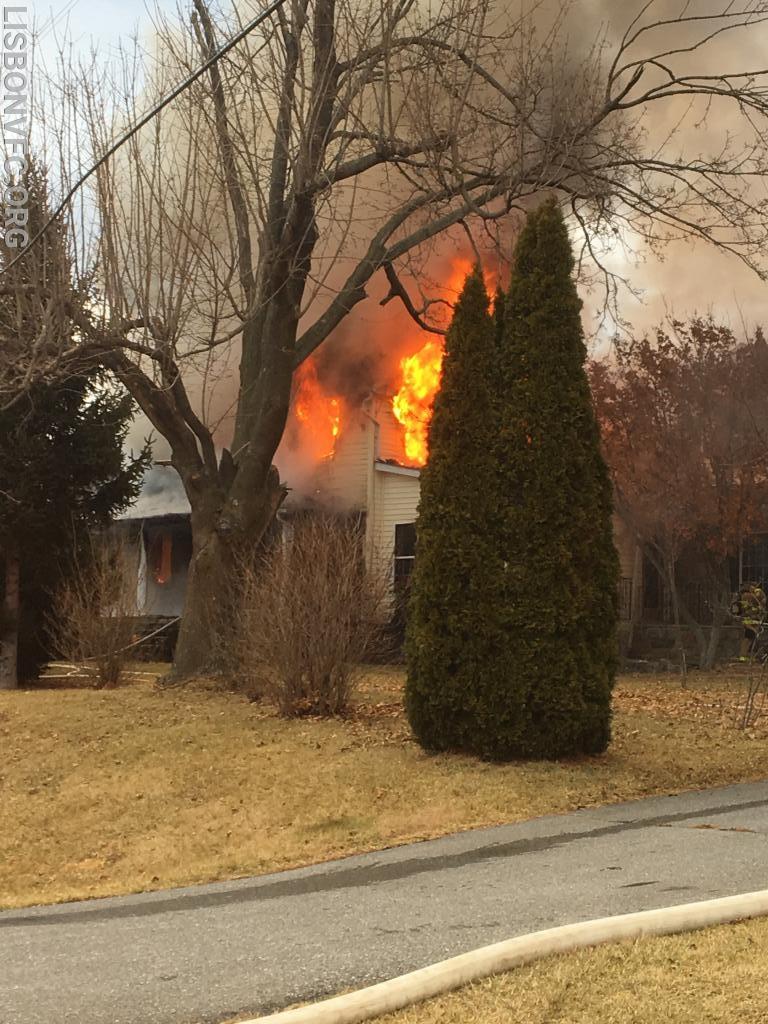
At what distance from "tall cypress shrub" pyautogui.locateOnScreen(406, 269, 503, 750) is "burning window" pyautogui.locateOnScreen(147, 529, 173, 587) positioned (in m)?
18.8

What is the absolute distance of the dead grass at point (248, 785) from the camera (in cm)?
849

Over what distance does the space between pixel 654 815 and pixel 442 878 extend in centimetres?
231

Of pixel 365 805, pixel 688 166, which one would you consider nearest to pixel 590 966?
pixel 365 805

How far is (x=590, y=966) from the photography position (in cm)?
438

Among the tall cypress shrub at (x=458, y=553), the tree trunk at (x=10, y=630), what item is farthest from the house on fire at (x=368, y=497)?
the tall cypress shrub at (x=458, y=553)

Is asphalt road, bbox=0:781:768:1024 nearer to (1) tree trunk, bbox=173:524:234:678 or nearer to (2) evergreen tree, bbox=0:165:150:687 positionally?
(1) tree trunk, bbox=173:524:234:678

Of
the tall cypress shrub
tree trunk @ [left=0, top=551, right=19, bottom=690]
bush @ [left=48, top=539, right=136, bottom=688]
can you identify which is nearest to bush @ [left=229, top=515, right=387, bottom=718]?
the tall cypress shrub

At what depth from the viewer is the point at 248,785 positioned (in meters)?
9.96

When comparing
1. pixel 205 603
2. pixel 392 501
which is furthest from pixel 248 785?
pixel 392 501

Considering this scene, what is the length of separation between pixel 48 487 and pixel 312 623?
329 inches

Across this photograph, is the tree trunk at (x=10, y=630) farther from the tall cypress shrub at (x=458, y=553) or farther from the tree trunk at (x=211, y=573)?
the tall cypress shrub at (x=458, y=553)

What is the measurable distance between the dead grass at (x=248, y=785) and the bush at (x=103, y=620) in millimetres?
2432

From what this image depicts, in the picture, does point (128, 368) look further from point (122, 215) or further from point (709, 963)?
point (709, 963)

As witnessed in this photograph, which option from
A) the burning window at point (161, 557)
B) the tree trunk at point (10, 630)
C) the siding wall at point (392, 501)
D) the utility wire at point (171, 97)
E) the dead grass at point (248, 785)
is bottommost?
the dead grass at point (248, 785)
